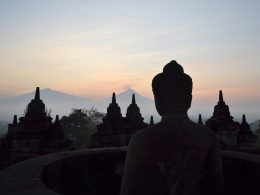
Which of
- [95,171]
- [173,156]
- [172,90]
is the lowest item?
[95,171]

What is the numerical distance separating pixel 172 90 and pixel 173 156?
66 centimetres

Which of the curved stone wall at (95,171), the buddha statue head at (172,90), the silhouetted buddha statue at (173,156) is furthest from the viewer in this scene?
the curved stone wall at (95,171)

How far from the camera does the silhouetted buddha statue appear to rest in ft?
9.65

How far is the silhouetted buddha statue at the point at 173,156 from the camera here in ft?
9.65

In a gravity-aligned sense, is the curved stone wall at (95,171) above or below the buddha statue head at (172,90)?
below

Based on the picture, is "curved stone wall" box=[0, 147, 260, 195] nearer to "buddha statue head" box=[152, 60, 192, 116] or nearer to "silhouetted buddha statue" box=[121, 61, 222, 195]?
"silhouetted buddha statue" box=[121, 61, 222, 195]

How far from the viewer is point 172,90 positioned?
10.6ft

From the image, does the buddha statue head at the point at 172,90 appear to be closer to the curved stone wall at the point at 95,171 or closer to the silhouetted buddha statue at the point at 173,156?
the silhouetted buddha statue at the point at 173,156

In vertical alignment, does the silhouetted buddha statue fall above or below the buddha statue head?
below

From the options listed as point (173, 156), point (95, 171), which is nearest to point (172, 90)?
point (173, 156)

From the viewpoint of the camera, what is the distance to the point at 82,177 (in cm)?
518

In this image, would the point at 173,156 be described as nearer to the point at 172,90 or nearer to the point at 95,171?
the point at 172,90

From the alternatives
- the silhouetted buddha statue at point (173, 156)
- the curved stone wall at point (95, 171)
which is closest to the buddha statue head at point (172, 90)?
the silhouetted buddha statue at point (173, 156)

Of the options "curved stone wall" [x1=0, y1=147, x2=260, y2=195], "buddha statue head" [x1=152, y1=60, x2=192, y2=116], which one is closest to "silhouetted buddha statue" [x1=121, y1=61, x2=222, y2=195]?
"buddha statue head" [x1=152, y1=60, x2=192, y2=116]
